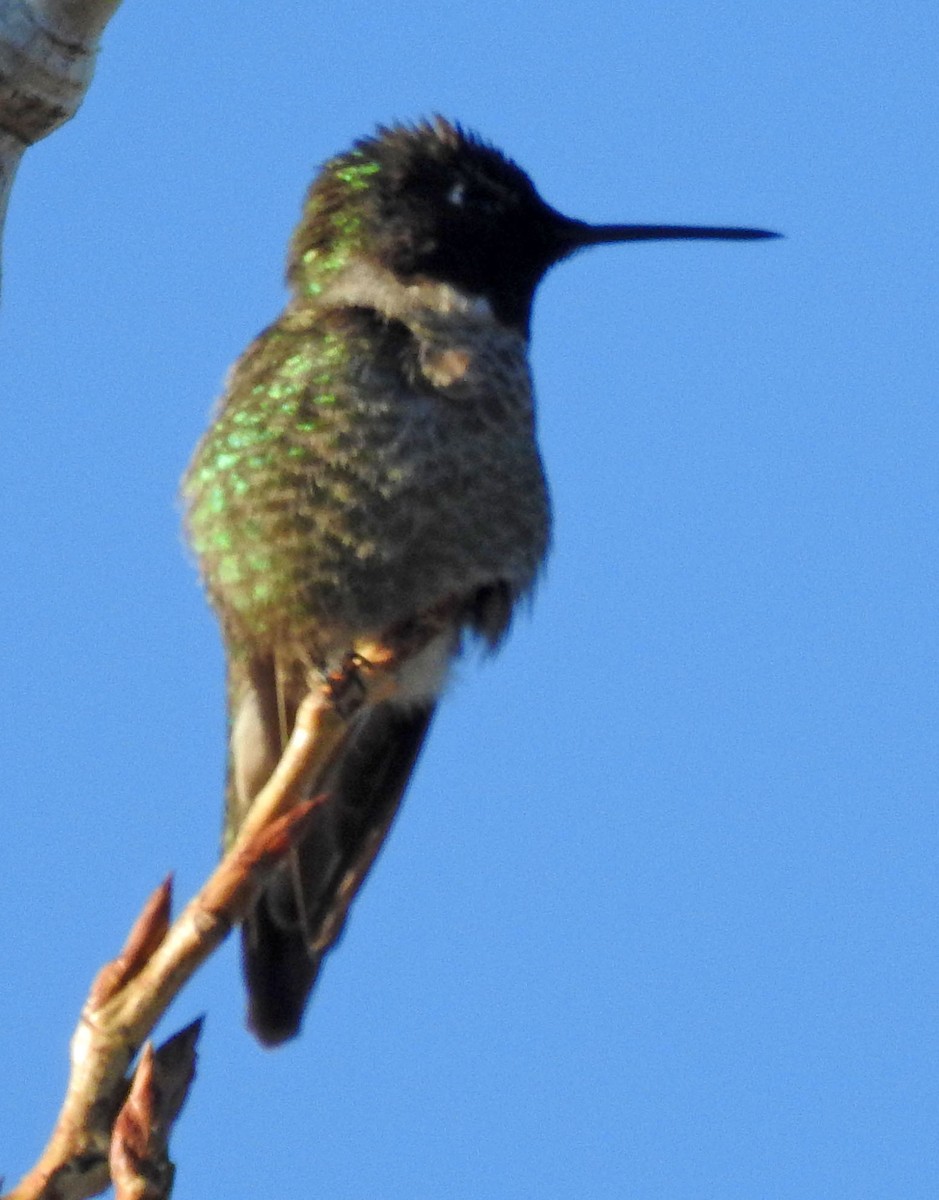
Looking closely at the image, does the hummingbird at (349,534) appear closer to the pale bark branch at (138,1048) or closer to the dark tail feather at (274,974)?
the dark tail feather at (274,974)

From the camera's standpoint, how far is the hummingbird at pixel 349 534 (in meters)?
4.15

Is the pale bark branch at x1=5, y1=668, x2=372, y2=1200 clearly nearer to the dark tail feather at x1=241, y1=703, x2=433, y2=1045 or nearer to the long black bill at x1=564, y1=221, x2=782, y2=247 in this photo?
the dark tail feather at x1=241, y1=703, x2=433, y2=1045

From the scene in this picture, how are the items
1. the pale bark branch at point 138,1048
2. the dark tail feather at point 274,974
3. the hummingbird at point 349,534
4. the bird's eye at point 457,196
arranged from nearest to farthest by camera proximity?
the pale bark branch at point 138,1048 < the dark tail feather at point 274,974 < the hummingbird at point 349,534 < the bird's eye at point 457,196

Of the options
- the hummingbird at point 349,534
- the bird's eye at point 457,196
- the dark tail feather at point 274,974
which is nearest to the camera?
the dark tail feather at point 274,974

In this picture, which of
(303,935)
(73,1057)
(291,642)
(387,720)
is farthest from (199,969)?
(387,720)

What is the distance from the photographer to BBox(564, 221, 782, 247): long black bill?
535 cm

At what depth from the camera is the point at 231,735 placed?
4.39 m

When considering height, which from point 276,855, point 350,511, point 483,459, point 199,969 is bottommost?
point 199,969

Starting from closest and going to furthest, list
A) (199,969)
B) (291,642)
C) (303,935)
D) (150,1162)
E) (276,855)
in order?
(150,1162) < (199,969) < (276,855) < (303,935) < (291,642)

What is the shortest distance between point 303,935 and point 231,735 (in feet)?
1.97

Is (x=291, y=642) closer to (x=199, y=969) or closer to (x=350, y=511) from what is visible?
(x=350, y=511)

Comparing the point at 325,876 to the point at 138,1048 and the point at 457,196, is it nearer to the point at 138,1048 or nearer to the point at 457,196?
the point at 457,196

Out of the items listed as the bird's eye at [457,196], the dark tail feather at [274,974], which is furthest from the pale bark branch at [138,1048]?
the bird's eye at [457,196]

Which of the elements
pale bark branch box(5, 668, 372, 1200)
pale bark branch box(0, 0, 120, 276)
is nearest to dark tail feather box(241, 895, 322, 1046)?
pale bark branch box(5, 668, 372, 1200)
